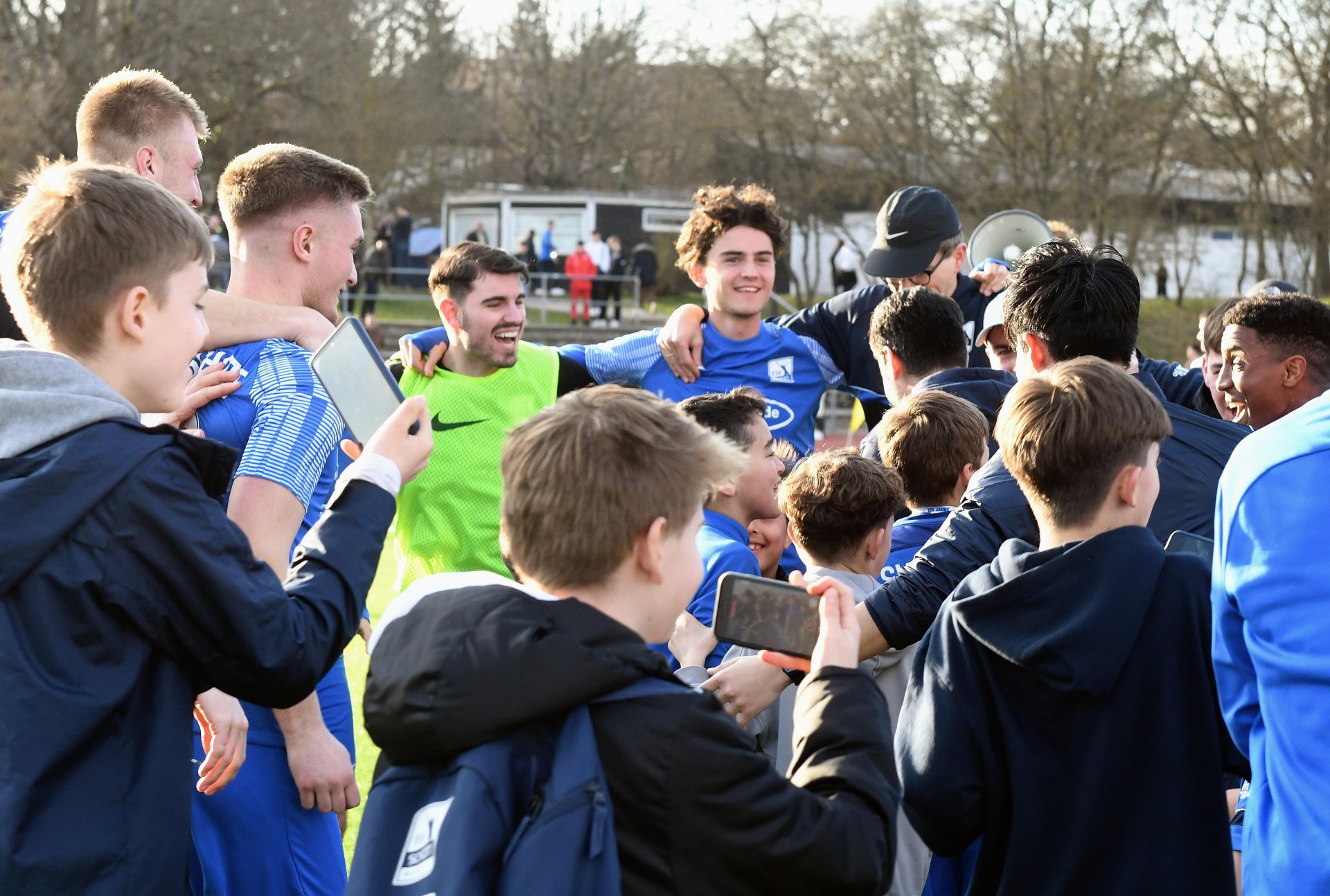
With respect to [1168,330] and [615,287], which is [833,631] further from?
[615,287]

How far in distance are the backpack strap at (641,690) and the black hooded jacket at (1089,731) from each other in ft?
2.47

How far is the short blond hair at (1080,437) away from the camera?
2.44 metres

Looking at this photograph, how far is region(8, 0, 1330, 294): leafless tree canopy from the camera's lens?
28.7 m

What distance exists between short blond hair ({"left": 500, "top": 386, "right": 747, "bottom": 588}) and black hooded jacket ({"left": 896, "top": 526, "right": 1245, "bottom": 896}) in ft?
2.32

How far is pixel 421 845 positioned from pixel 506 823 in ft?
0.44

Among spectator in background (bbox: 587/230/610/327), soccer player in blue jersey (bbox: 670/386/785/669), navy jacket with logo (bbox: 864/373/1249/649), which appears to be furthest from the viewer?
spectator in background (bbox: 587/230/610/327)

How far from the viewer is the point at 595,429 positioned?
2021 millimetres

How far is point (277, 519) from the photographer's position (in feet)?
9.65

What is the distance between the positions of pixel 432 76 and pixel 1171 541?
42.7 m

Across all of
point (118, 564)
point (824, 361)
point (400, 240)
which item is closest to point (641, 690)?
point (118, 564)

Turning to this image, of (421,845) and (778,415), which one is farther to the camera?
(778,415)

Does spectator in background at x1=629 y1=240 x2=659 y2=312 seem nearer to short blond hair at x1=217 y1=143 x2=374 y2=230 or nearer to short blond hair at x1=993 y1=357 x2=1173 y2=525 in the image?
short blond hair at x1=217 y1=143 x2=374 y2=230

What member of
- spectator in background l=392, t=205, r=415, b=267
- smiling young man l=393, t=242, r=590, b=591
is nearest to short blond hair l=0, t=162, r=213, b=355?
smiling young man l=393, t=242, r=590, b=591

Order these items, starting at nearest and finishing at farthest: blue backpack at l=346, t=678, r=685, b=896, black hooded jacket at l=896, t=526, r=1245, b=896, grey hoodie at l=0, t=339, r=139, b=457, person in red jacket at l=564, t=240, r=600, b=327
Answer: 1. blue backpack at l=346, t=678, r=685, b=896
2. grey hoodie at l=0, t=339, r=139, b=457
3. black hooded jacket at l=896, t=526, r=1245, b=896
4. person in red jacket at l=564, t=240, r=600, b=327
